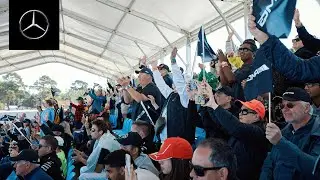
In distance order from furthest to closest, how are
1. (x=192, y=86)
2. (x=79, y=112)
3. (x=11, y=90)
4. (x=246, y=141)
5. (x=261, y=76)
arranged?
(x=11, y=90)
(x=79, y=112)
(x=192, y=86)
(x=246, y=141)
(x=261, y=76)

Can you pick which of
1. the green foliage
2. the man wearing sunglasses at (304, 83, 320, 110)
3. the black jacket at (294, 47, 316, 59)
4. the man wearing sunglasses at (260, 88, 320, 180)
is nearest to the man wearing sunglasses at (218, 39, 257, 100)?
the black jacket at (294, 47, 316, 59)

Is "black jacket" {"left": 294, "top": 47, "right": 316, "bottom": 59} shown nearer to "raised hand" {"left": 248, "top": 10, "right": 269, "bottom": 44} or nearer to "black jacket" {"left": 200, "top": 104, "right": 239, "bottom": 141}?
"black jacket" {"left": 200, "top": 104, "right": 239, "bottom": 141}

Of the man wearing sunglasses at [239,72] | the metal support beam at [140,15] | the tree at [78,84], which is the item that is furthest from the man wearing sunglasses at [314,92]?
the tree at [78,84]

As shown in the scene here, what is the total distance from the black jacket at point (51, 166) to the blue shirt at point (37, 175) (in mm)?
308

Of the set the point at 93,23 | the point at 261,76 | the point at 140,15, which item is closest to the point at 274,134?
the point at 261,76

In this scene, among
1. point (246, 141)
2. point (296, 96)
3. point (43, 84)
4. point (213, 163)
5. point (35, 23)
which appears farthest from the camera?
point (43, 84)

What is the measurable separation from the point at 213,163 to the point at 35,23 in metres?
8.70

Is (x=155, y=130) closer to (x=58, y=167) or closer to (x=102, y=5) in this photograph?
(x=58, y=167)

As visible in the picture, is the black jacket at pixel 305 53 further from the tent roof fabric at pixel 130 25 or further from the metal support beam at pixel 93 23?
the metal support beam at pixel 93 23

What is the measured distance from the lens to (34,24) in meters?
9.73

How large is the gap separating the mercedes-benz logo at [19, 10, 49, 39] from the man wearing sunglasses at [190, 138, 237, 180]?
28.0ft

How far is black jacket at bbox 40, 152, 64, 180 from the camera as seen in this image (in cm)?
454

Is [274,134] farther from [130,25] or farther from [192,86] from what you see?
[130,25]

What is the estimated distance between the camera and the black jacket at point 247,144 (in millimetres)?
2873
